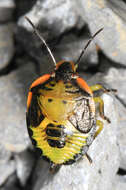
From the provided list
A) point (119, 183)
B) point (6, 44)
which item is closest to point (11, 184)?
point (119, 183)

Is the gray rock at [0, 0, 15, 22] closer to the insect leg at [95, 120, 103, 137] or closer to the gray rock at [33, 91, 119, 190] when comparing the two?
the gray rock at [33, 91, 119, 190]

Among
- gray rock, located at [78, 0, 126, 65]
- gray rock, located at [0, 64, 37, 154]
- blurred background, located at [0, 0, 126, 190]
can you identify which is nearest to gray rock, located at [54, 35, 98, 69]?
blurred background, located at [0, 0, 126, 190]

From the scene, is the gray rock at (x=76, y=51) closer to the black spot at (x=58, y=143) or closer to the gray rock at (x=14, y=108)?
the gray rock at (x=14, y=108)

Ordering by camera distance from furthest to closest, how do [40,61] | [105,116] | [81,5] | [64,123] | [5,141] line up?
[40,61] → [5,141] → [81,5] → [105,116] → [64,123]

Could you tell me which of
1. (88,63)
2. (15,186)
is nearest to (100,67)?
(88,63)

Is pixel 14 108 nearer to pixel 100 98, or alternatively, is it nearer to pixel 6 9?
pixel 100 98

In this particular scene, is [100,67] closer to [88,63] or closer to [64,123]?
[88,63]
